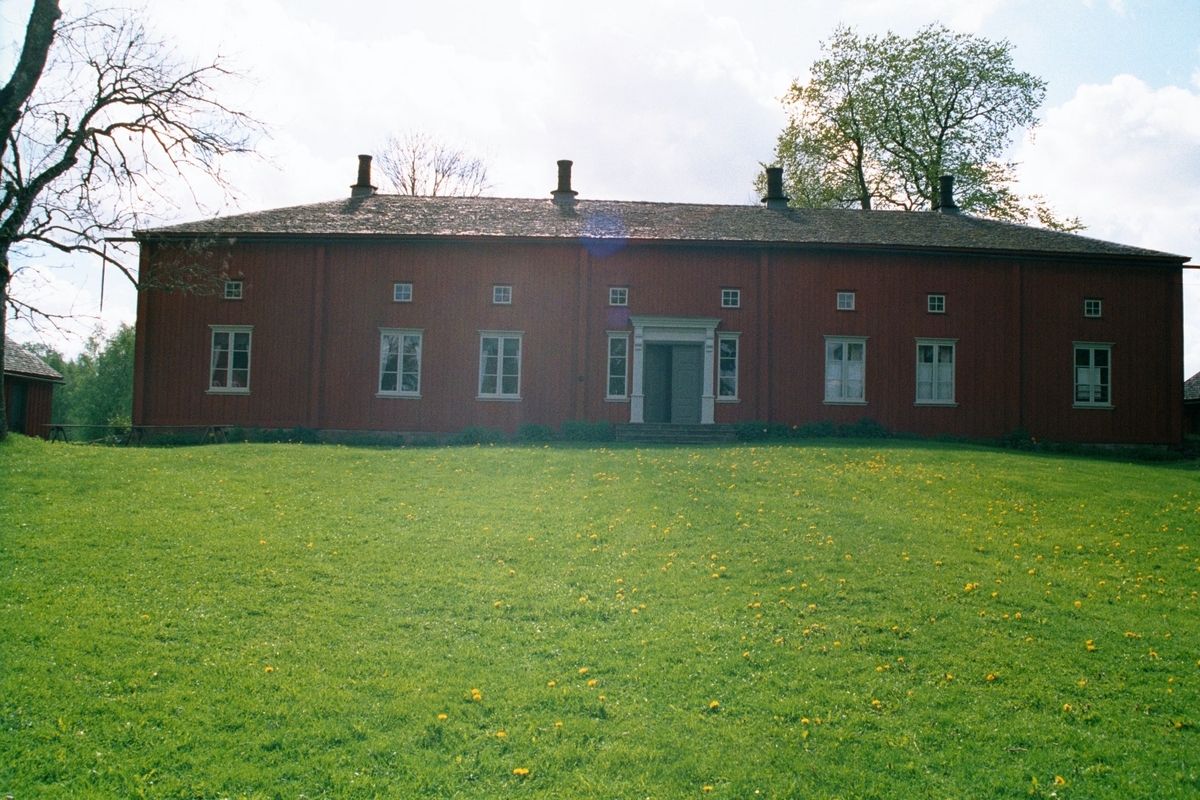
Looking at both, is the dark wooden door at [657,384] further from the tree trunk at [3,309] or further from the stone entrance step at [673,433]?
the tree trunk at [3,309]

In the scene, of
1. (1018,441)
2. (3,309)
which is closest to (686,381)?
(1018,441)

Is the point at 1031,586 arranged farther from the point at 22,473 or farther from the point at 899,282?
the point at 899,282

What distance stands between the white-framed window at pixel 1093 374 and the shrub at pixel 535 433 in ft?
50.4

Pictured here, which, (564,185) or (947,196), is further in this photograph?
(947,196)

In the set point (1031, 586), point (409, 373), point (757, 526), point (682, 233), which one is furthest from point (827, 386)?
point (1031, 586)

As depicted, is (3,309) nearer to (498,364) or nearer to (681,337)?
(498,364)

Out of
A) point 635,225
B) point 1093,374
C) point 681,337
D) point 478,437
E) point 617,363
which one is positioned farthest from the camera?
point 635,225

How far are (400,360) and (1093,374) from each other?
2007 centimetres

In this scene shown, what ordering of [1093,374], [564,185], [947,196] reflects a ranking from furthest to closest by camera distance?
[947,196] → [564,185] → [1093,374]

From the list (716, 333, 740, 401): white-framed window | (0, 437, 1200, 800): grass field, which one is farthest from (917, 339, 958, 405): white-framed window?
(0, 437, 1200, 800): grass field

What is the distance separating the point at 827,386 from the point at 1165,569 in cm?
1499

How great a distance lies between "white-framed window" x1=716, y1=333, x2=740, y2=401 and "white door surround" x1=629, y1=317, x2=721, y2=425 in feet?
0.81

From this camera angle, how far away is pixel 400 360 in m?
25.0

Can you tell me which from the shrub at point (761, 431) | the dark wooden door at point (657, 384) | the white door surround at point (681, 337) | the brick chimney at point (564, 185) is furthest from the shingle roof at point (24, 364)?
the shrub at point (761, 431)
